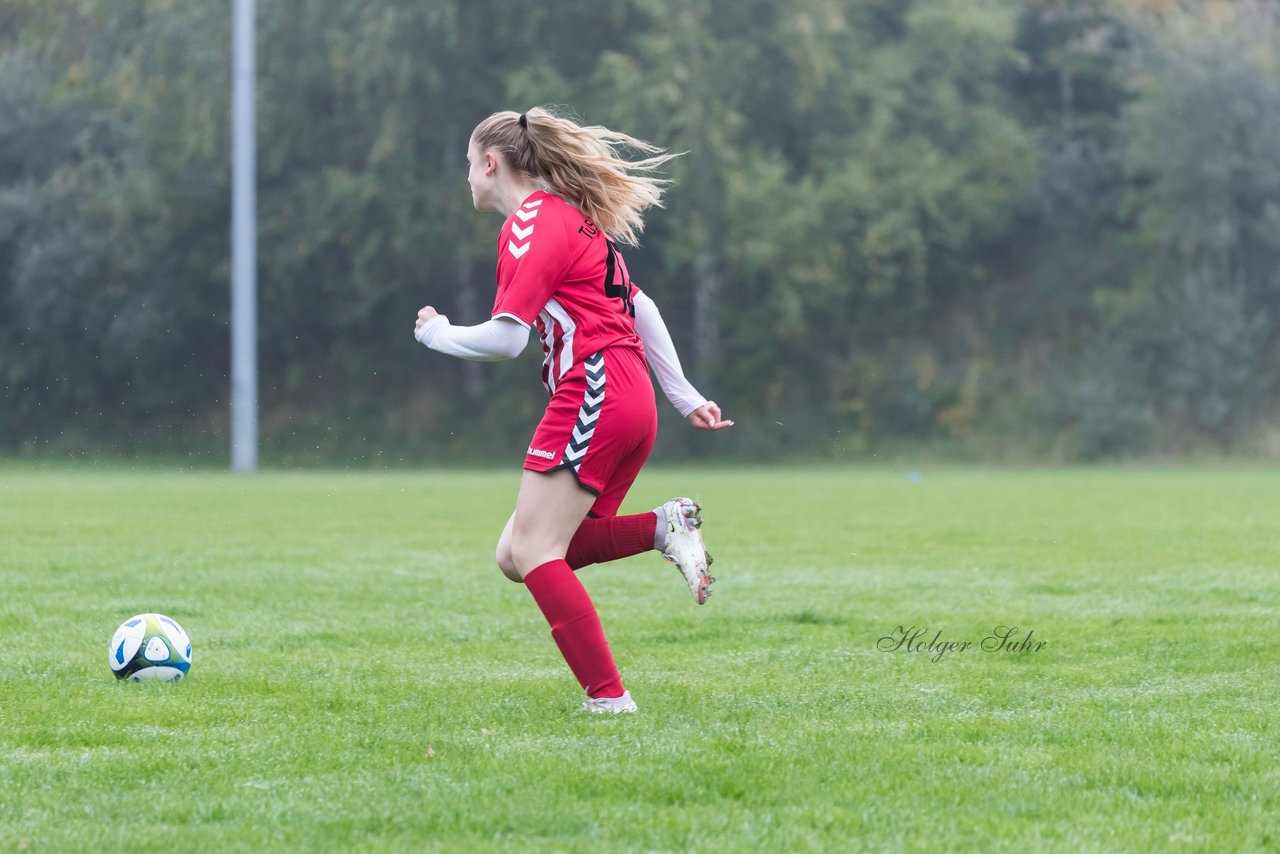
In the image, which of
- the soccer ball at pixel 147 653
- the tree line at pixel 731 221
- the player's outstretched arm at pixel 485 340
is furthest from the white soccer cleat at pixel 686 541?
the tree line at pixel 731 221

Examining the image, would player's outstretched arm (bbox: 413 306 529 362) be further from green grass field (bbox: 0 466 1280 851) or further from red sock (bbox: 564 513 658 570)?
green grass field (bbox: 0 466 1280 851)

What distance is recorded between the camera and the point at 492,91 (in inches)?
1237

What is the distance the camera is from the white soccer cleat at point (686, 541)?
4699mm

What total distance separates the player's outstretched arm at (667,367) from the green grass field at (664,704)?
2.87 ft

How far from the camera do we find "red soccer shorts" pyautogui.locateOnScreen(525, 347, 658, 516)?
174 inches

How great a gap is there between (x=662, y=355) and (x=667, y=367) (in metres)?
0.05

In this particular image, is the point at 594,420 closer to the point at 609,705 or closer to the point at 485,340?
the point at 485,340

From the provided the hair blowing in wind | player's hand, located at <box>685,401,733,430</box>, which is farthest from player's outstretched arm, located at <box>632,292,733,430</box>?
the hair blowing in wind

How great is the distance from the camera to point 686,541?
474 cm

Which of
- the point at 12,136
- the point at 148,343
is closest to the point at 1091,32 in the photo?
the point at 148,343

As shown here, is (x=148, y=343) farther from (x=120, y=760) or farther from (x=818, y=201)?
(x=120, y=760)

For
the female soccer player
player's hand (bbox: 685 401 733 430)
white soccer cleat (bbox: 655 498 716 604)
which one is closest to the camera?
the female soccer player

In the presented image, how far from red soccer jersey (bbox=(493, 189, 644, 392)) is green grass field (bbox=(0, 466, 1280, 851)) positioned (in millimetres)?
1072

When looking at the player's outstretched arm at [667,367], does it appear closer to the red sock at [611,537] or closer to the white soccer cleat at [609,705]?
the red sock at [611,537]
